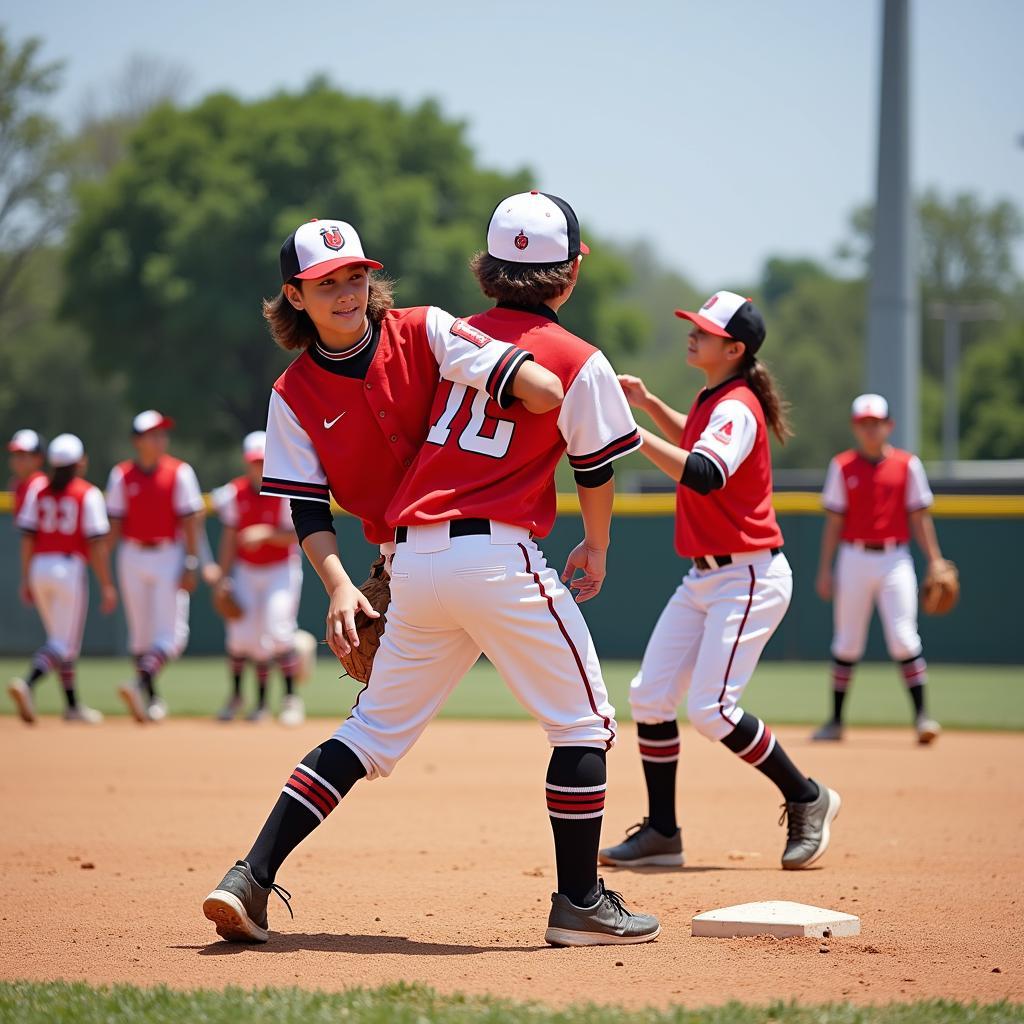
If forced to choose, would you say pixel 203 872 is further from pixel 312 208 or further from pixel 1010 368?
pixel 1010 368

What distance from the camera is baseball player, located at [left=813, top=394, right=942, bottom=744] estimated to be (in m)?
10.0

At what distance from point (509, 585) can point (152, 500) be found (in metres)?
8.09

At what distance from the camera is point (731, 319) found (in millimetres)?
5758

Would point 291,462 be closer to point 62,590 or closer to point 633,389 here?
point 633,389

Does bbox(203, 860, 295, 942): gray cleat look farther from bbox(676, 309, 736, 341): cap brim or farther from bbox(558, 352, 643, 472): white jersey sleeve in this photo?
bbox(676, 309, 736, 341): cap brim

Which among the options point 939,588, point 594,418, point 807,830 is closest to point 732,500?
point 807,830

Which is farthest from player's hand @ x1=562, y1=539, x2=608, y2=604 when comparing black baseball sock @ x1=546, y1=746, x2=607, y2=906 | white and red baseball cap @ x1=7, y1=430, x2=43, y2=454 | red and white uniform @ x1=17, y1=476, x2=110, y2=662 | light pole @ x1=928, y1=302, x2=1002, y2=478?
light pole @ x1=928, y1=302, x2=1002, y2=478

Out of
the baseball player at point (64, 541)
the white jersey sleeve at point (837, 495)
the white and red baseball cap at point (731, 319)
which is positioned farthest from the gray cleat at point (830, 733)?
the baseball player at point (64, 541)

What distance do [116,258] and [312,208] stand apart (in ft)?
16.6

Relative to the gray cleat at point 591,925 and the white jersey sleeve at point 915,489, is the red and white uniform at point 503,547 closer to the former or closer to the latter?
the gray cleat at point 591,925

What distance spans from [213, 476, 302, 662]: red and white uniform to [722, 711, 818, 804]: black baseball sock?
6.21 metres

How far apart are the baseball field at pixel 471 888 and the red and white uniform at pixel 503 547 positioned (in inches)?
26.6

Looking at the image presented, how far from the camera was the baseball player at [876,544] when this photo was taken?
10.0m

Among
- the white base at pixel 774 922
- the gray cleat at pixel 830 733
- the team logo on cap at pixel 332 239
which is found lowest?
the gray cleat at pixel 830 733
